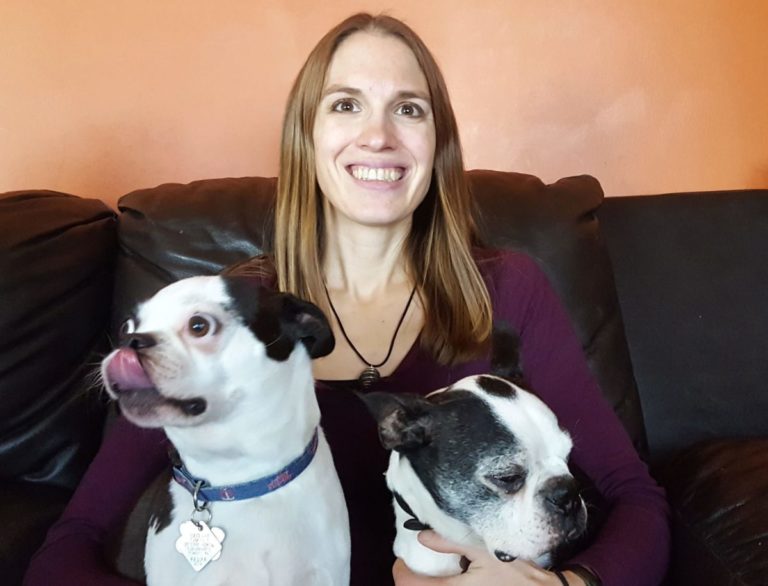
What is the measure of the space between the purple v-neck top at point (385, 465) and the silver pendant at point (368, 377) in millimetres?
19

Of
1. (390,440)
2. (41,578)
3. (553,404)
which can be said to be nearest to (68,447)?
(41,578)

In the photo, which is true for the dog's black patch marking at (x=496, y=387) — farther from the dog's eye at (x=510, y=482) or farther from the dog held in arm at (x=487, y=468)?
the dog's eye at (x=510, y=482)

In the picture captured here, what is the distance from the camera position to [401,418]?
1093mm

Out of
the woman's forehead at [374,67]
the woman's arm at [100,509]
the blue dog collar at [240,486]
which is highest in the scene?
the woman's forehead at [374,67]

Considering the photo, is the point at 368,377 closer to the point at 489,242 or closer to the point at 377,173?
the point at 377,173

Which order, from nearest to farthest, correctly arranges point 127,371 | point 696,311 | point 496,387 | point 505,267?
point 127,371 < point 496,387 < point 505,267 < point 696,311

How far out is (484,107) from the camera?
2137 mm

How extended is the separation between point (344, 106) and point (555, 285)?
667mm

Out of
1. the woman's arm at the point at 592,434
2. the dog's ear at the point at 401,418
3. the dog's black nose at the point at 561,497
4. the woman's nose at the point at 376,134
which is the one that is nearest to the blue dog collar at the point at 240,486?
the dog's ear at the point at 401,418

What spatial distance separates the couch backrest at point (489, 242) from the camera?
5.50 ft

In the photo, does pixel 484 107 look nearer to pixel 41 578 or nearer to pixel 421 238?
pixel 421 238

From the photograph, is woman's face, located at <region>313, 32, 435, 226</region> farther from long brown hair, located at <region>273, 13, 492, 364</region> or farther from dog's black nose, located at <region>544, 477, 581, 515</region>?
dog's black nose, located at <region>544, 477, 581, 515</region>

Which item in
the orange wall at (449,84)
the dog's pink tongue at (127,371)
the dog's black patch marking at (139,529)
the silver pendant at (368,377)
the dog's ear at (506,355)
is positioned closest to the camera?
the dog's pink tongue at (127,371)

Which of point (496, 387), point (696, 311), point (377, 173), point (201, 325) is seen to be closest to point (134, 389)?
point (201, 325)
